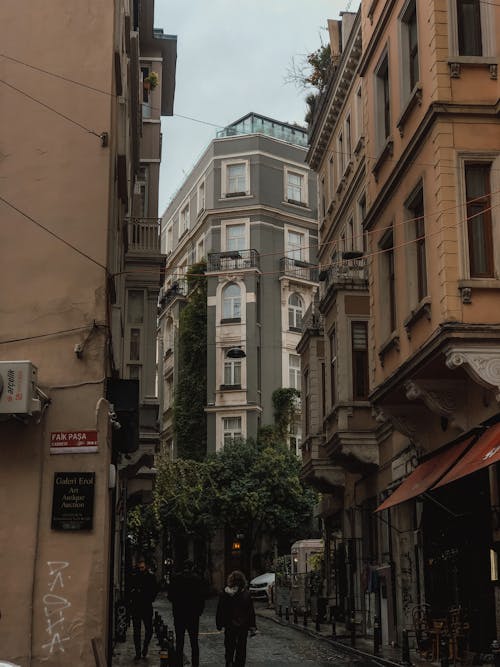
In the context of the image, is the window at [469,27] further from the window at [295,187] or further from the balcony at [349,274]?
the window at [295,187]

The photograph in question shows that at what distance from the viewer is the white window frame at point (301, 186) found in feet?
211

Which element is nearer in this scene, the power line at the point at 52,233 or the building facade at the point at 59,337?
the building facade at the point at 59,337

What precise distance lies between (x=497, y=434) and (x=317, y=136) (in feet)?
72.6

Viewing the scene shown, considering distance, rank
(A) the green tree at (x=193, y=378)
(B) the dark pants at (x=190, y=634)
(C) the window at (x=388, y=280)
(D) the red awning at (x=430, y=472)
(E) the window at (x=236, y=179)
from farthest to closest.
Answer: (E) the window at (x=236, y=179) < (A) the green tree at (x=193, y=378) < (C) the window at (x=388, y=280) < (D) the red awning at (x=430, y=472) < (B) the dark pants at (x=190, y=634)

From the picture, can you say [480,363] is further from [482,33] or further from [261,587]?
[261,587]

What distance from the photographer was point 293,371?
198 feet

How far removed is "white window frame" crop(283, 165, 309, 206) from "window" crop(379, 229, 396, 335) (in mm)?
43903

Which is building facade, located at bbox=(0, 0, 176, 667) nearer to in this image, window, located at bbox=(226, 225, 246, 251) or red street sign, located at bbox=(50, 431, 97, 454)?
red street sign, located at bbox=(50, 431, 97, 454)

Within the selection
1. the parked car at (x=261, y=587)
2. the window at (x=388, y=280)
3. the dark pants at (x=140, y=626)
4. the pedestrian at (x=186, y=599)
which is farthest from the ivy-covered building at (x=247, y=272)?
the pedestrian at (x=186, y=599)

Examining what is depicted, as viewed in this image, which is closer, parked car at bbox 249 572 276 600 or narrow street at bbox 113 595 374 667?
narrow street at bbox 113 595 374 667

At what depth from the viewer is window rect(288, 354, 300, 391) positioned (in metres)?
60.2

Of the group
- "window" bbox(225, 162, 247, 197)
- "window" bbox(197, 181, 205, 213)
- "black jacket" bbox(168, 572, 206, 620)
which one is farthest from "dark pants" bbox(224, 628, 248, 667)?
"window" bbox(197, 181, 205, 213)

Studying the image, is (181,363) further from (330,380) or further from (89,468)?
(89,468)

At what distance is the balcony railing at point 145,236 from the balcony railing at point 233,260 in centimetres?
3435
